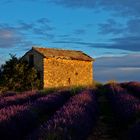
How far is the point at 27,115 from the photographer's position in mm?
9773

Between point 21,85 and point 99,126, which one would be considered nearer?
point 99,126

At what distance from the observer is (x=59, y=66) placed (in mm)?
52406

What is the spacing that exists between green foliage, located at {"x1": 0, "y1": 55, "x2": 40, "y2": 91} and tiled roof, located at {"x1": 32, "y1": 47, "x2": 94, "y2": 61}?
3.56 m

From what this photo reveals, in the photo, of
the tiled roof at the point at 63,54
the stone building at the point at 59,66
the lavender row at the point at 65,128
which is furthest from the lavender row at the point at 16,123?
the tiled roof at the point at 63,54

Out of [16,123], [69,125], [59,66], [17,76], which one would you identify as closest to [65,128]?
[69,125]

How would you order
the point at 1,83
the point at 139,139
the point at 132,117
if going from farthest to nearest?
the point at 1,83, the point at 132,117, the point at 139,139

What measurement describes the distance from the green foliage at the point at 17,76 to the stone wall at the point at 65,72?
2.77 metres

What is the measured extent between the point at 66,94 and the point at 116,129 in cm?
774

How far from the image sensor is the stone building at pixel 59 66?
50.9 metres

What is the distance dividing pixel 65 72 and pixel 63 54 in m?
1.99

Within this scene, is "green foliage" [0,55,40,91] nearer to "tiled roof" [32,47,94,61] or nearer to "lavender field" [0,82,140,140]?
"tiled roof" [32,47,94,61]

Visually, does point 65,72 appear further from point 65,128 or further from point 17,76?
point 65,128

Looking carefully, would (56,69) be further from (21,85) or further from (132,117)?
(132,117)

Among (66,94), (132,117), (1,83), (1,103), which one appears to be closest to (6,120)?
(132,117)
